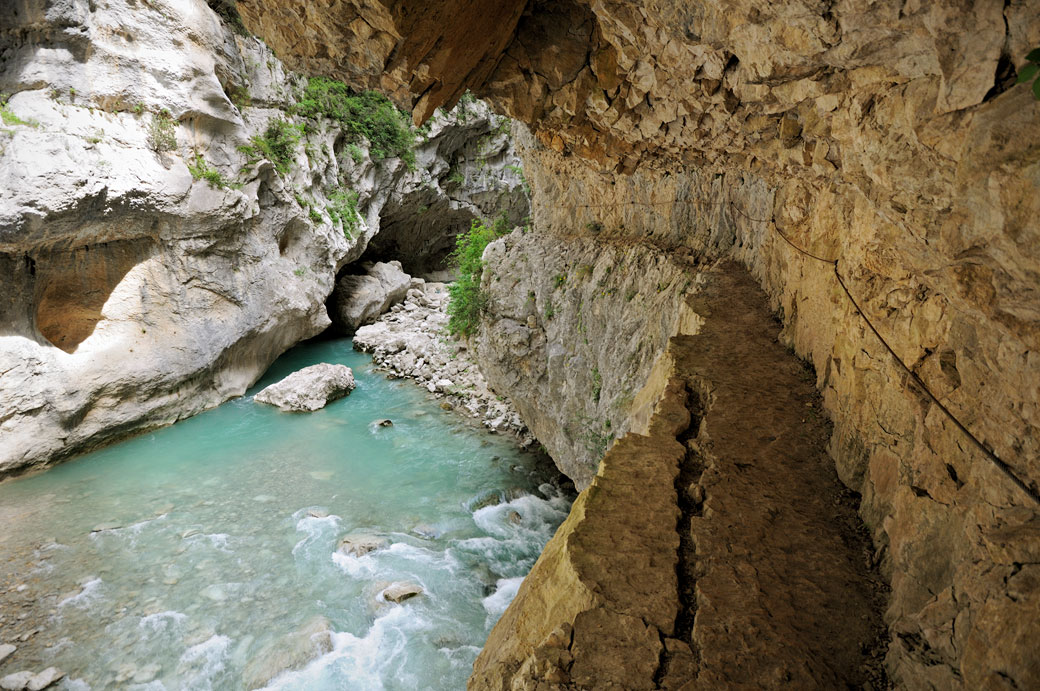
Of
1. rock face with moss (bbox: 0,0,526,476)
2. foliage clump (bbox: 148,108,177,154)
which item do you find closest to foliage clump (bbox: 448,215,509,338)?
rock face with moss (bbox: 0,0,526,476)

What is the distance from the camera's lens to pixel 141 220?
420 inches

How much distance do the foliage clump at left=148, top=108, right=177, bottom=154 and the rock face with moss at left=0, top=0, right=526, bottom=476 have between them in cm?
7

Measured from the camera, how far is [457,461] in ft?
33.4

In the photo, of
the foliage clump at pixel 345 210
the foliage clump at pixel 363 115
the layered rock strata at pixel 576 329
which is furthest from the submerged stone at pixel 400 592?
the foliage clump at pixel 363 115

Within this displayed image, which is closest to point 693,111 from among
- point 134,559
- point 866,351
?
point 866,351

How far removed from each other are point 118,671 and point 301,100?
50.0 ft

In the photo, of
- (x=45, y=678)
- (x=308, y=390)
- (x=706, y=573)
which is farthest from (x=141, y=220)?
(x=706, y=573)

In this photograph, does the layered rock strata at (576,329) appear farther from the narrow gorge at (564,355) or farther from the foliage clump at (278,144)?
the foliage clump at (278,144)

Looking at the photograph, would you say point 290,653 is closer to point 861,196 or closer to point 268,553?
point 268,553

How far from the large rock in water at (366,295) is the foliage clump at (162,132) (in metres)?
8.61

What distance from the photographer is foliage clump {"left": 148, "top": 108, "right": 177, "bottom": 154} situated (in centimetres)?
1088

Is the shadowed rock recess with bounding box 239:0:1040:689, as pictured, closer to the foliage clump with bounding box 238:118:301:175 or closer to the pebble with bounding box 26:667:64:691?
the pebble with bounding box 26:667:64:691

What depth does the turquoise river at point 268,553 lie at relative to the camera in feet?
18.9

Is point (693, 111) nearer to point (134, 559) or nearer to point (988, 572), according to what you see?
point (988, 572)
